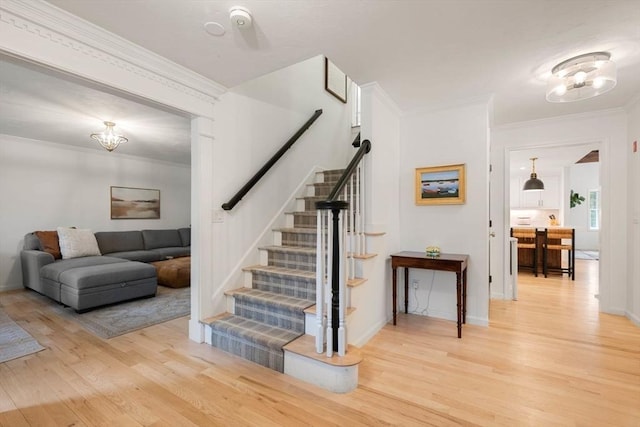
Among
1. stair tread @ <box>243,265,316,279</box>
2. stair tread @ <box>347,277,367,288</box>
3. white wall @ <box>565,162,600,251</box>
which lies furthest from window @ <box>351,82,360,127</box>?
white wall @ <box>565,162,600,251</box>

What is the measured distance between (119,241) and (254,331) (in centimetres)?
454

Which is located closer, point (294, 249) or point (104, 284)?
point (294, 249)

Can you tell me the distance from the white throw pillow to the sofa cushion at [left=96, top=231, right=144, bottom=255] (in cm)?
43

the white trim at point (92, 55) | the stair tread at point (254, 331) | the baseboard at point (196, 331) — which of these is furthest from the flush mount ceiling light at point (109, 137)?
the stair tread at point (254, 331)

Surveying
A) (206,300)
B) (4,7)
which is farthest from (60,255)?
(4,7)

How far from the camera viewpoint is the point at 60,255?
4.50 meters

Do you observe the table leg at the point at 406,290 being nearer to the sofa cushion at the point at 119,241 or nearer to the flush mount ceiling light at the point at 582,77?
the flush mount ceiling light at the point at 582,77

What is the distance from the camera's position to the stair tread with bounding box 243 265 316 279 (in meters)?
2.64

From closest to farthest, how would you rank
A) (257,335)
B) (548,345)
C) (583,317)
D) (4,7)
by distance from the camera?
(4,7) → (257,335) → (548,345) → (583,317)

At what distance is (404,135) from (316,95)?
1.65 m

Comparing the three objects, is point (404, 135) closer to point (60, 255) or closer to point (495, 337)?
point (495, 337)

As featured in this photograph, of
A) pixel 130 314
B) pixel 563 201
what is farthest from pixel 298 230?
pixel 563 201

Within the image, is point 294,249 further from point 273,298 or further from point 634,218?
point 634,218

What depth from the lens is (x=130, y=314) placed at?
332cm
